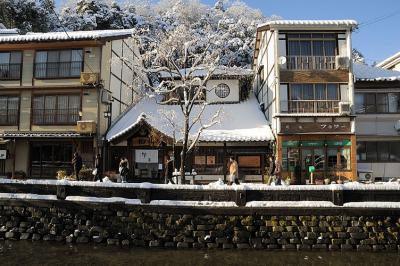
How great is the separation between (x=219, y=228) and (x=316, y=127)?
11.5 m

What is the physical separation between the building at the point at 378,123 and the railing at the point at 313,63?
267 cm

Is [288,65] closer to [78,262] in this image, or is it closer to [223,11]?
[78,262]

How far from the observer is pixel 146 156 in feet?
86.7

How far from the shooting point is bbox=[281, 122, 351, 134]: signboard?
940 inches

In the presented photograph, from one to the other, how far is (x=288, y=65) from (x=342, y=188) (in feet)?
38.1

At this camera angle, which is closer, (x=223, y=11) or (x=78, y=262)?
(x=78, y=262)

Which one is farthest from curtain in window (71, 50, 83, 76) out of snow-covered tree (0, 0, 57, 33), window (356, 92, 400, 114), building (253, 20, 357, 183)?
window (356, 92, 400, 114)

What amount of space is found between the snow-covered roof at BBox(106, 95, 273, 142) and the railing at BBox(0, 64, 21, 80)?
7.68 metres

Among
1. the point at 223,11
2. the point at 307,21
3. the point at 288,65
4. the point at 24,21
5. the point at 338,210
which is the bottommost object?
the point at 338,210

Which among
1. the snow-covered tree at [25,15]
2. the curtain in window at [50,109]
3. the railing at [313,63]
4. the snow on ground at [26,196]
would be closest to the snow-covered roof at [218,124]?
the curtain in window at [50,109]

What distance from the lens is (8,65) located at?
2711 centimetres

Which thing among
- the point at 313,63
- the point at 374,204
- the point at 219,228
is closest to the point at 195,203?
the point at 219,228

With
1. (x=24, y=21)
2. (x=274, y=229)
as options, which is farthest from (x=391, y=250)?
(x=24, y=21)

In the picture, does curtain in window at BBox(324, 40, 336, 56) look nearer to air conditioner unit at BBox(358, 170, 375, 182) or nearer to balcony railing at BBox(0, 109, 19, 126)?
air conditioner unit at BBox(358, 170, 375, 182)
